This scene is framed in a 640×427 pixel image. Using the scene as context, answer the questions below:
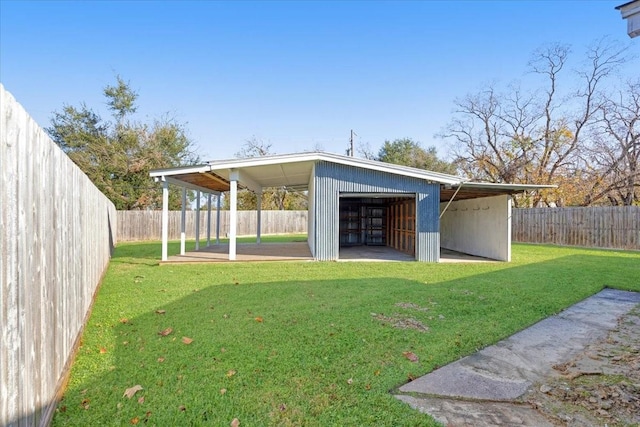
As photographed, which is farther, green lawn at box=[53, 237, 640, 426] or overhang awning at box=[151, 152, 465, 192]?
overhang awning at box=[151, 152, 465, 192]

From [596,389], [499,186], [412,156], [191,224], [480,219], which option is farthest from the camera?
[412,156]

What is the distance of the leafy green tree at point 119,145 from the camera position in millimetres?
20984

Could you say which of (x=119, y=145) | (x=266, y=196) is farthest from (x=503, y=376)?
(x=266, y=196)

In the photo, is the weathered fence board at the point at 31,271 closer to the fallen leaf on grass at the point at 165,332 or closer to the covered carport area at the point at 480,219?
the fallen leaf on grass at the point at 165,332

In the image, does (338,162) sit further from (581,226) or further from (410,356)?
(581,226)

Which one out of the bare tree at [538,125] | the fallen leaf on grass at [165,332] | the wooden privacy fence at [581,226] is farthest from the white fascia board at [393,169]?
the bare tree at [538,125]

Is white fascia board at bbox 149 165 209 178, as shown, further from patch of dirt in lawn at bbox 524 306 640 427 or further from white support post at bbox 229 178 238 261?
patch of dirt in lawn at bbox 524 306 640 427

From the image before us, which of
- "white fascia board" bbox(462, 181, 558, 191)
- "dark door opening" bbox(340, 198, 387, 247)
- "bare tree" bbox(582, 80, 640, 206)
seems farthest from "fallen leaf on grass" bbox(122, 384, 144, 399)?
"bare tree" bbox(582, 80, 640, 206)

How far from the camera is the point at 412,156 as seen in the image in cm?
3011

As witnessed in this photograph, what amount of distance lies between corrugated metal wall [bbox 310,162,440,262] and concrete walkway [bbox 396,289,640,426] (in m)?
5.54

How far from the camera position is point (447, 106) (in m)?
25.3

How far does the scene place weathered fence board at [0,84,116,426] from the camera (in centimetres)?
152

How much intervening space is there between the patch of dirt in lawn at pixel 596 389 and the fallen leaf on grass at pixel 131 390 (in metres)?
2.77

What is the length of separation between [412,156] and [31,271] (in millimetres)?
30119
